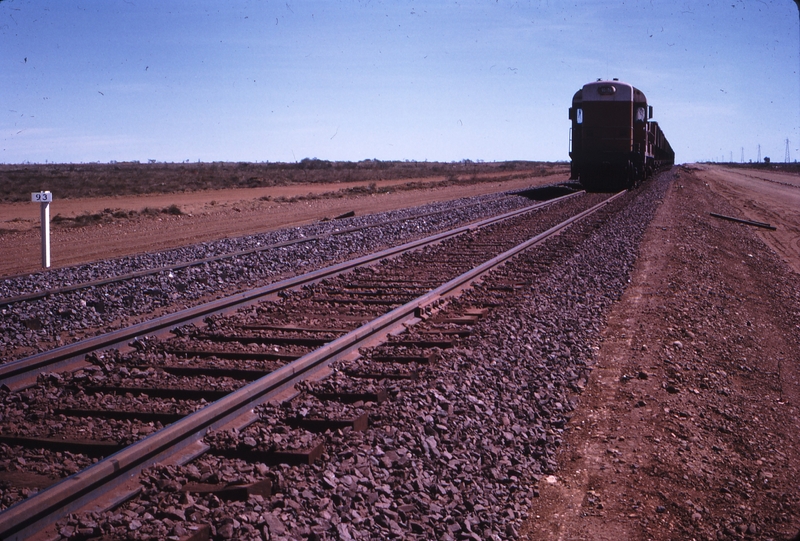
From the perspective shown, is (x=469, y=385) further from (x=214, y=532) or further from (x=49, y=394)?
(x=49, y=394)

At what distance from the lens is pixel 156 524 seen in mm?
3361

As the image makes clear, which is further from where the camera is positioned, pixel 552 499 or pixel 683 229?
pixel 683 229

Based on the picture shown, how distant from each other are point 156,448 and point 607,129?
2954cm

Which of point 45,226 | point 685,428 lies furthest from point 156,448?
point 45,226

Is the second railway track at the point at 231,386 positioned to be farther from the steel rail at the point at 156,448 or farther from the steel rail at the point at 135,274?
the steel rail at the point at 135,274

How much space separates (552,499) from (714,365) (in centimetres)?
349

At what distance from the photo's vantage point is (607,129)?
101 feet

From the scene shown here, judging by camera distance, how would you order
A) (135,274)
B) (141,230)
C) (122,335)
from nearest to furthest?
(122,335)
(135,274)
(141,230)

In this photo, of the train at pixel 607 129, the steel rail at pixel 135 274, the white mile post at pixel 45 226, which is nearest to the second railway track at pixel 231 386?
the steel rail at pixel 135 274

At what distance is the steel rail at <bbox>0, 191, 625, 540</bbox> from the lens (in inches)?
127

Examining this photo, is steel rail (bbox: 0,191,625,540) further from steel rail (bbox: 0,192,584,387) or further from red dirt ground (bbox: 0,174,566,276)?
red dirt ground (bbox: 0,174,566,276)

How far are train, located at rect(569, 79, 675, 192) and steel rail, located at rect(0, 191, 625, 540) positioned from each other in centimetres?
2579

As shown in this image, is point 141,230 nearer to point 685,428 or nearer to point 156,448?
point 156,448

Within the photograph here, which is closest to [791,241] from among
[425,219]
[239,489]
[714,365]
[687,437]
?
[425,219]
